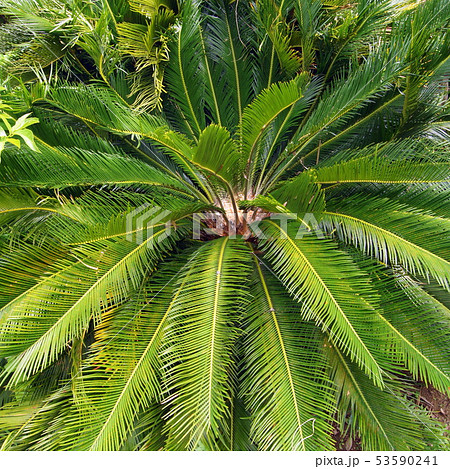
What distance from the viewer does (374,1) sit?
183 cm

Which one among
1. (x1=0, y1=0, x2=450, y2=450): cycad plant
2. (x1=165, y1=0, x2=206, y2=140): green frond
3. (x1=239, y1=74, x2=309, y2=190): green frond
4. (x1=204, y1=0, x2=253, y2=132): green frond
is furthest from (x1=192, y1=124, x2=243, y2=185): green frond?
Result: (x1=204, y1=0, x2=253, y2=132): green frond

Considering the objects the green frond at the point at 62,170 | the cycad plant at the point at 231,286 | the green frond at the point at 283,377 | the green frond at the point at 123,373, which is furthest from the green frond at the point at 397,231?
the green frond at the point at 62,170

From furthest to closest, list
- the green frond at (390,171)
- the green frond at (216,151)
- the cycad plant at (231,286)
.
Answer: the green frond at (390,171) → the cycad plant at (231,286) → the green frond at (216,151)

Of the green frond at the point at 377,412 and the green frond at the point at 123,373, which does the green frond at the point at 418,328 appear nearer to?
the green frond at the point at 377,412

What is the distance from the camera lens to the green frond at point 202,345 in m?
1.27

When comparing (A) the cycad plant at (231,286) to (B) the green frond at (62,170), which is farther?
(B) the green frond at (62,170)

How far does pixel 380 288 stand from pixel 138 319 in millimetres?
1148

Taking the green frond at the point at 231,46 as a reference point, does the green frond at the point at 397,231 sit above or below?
below

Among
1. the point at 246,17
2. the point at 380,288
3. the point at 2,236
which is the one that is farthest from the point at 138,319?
the point at 246,17

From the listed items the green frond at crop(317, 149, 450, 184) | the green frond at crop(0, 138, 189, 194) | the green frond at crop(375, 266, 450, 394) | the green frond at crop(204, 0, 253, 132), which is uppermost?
the green frond at crop(204, 0, 253, 132)

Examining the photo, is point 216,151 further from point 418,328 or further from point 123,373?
point 418,328

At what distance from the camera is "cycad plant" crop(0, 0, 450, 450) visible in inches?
52.7

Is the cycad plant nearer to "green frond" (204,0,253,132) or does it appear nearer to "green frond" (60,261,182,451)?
"green frond" (60,261,182,451)

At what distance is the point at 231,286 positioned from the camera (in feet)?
5.06
